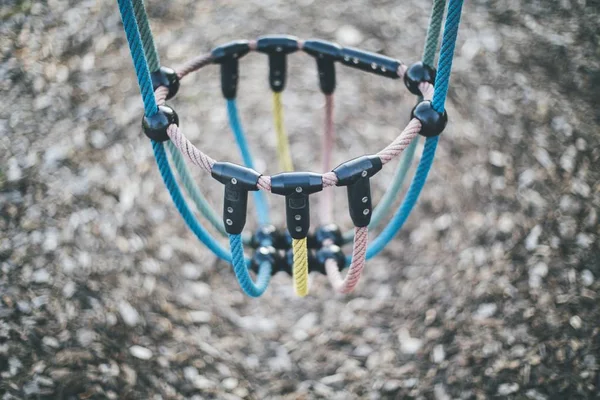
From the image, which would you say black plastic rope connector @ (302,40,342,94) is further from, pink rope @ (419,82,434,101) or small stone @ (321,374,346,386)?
small stone @ (321,374,346,386)

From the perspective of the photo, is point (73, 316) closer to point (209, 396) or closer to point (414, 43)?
point (209, 396)

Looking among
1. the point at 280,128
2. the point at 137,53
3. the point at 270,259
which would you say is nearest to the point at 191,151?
the point at 137,53

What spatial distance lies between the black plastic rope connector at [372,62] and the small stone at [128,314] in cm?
95

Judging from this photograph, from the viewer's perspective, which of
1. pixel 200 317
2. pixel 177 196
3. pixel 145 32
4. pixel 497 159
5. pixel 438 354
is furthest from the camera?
pixel 497 159

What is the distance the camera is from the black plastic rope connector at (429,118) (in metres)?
1.07

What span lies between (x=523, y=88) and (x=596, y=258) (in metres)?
0.73

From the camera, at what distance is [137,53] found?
3.25ft

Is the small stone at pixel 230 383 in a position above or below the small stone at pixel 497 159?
below

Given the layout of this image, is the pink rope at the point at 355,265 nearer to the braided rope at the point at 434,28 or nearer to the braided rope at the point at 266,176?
the braided rope at the point at 266,176

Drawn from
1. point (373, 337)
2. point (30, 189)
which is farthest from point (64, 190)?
point (373, 337)

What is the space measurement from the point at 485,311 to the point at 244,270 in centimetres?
85

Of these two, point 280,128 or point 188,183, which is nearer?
point 188,183

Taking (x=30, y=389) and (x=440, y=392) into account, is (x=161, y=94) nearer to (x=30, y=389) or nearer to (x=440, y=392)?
(x=30, y=389)

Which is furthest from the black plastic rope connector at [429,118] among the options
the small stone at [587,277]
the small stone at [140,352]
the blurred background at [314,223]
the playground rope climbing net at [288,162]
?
the small stone at [140,352]
